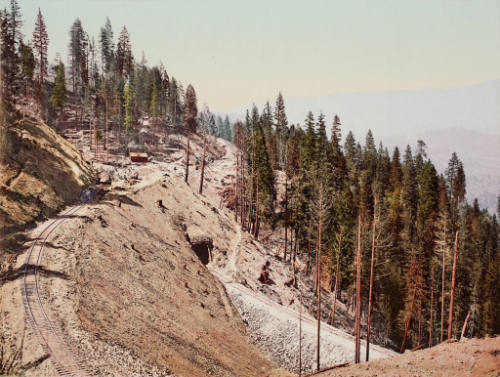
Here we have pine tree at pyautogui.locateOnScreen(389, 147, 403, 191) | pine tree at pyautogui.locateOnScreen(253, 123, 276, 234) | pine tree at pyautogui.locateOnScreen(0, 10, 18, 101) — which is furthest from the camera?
pine tree at pyautogui.locateOnScreen(389, 147, 403, 191)

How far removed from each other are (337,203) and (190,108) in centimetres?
5653

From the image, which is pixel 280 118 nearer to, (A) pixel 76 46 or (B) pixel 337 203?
(B) pixel 337 203

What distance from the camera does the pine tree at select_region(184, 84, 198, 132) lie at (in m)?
91.3

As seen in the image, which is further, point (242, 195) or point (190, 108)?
point (190, 108)

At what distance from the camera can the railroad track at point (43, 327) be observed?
14734mm

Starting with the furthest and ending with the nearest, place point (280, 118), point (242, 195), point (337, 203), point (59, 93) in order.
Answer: point (280, 118) < point (59, 93) < point (242, 195) < point (337, 203)

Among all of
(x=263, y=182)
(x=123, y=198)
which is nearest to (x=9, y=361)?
(x=123, y=198)

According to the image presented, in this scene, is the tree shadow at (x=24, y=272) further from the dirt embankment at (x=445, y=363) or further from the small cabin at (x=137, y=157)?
the small cabin at (x=137, y=157)

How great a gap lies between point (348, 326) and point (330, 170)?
23618 mm

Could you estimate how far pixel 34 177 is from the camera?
98.3 feet

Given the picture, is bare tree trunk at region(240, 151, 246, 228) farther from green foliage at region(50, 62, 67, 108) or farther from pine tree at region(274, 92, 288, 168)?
green foliage at region(50, 62, 67, 108)

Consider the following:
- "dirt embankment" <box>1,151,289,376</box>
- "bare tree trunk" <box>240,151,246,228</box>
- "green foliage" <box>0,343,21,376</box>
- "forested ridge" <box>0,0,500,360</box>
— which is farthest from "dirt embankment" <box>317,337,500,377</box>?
"bare tree trunk" <box>240,151,246,228</box>

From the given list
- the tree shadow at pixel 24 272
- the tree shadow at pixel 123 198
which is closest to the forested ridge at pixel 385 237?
the tree shadow at pixel 123 198

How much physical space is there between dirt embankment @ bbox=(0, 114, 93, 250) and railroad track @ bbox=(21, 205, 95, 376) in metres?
3.15
